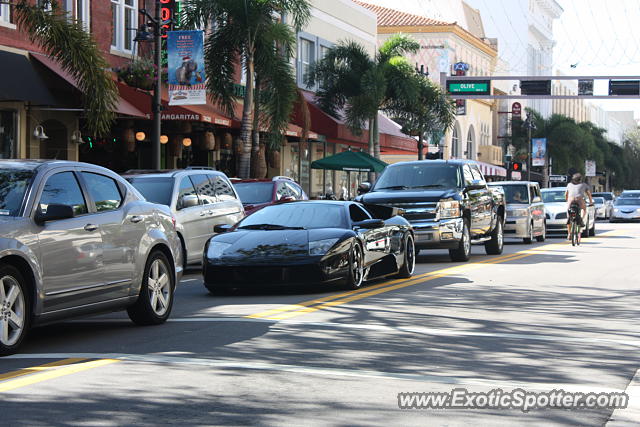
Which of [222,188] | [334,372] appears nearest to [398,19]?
[222,188]

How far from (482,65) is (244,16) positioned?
5451 centimetres

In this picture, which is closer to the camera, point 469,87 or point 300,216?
point 300,216

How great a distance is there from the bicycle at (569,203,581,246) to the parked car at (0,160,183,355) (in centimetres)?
1929

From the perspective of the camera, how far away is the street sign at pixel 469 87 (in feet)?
164

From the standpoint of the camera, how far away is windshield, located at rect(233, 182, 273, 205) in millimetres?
22609

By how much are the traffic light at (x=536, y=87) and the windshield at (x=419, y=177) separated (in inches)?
1141

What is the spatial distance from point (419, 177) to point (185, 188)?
18.1 feet

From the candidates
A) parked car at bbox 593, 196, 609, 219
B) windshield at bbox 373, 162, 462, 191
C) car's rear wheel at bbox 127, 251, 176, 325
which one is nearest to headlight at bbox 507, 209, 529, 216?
windshield at bbox 373, 162, 462, 191

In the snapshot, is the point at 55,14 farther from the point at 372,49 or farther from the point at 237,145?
the point at 372,49

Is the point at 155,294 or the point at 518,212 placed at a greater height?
the point at 518,212

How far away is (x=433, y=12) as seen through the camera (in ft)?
269

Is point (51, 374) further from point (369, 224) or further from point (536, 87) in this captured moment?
point (536, 87)

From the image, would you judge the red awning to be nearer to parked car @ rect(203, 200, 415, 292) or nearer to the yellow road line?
parked car @ rect(203, 200, 415, 292)

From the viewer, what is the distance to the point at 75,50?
2156 centimetres
